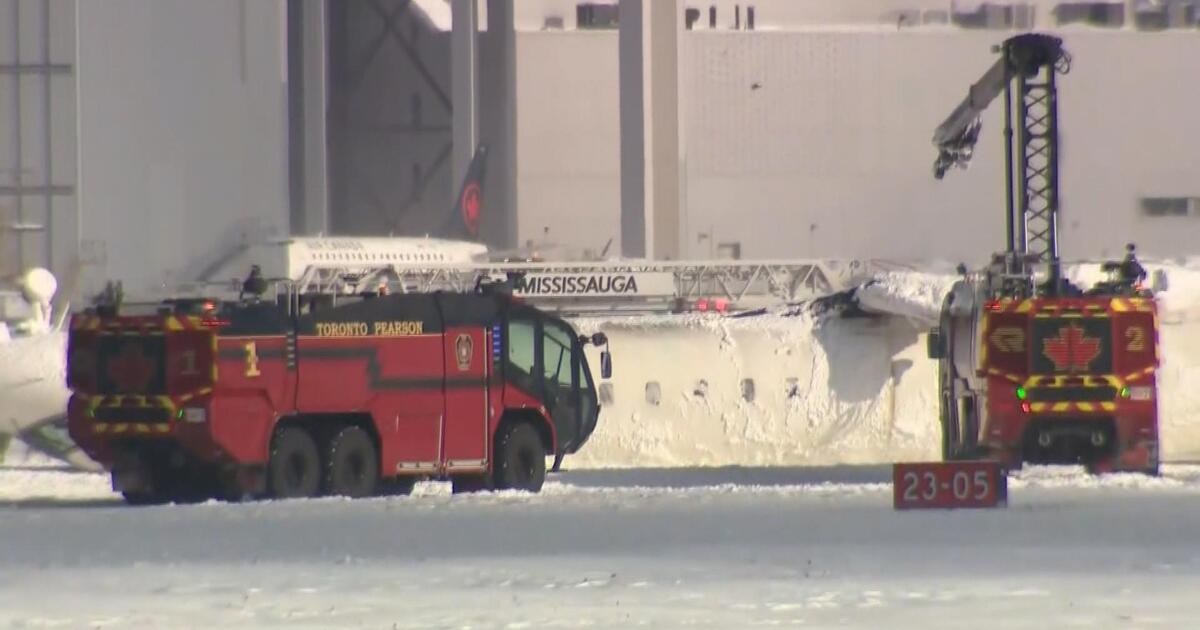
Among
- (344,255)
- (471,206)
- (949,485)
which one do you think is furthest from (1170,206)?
(949,485)

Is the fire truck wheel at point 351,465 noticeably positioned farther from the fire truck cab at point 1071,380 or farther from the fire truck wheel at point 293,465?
the fire truck cab at point 1071,380

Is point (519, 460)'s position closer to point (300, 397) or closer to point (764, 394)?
point (300, 397)

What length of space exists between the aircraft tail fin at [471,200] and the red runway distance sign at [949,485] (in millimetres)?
48889

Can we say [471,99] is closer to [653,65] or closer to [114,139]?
[653,65]

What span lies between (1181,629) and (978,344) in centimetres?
1532

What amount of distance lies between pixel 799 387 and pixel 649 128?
28.1 m

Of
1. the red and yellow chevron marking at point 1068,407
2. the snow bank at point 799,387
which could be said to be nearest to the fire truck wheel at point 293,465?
the red and yellow chevron marking at point 1068,407

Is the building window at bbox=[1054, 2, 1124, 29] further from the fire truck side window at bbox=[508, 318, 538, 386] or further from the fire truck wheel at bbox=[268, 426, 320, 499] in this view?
the fire truck wheel at bbox=[268, 426, 320, 499]

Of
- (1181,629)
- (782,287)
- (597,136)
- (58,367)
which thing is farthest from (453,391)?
(597,136)

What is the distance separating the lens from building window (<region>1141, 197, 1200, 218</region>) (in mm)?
77812

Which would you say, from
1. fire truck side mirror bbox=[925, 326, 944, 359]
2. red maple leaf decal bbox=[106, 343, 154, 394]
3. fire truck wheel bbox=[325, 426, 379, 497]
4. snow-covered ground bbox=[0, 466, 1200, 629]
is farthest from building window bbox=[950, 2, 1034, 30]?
snow-covered ground bbox=[0, 466, 1200, 629]

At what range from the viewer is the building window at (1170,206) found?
255 feet

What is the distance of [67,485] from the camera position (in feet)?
97.3

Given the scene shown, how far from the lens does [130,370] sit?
25203 mm
